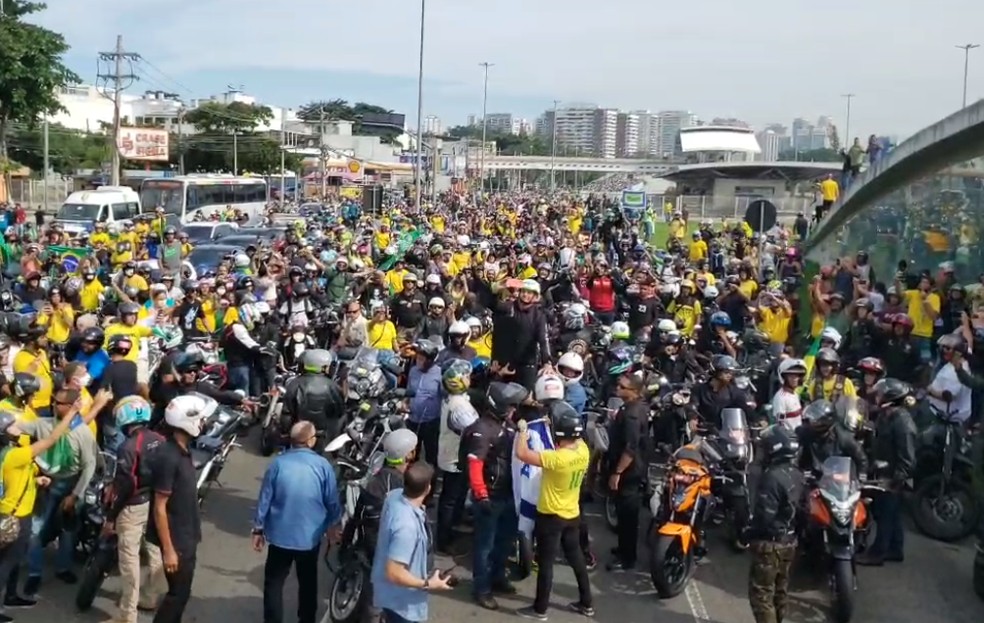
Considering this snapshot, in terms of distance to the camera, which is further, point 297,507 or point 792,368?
point 792,368

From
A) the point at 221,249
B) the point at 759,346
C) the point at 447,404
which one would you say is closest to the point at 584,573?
the point at 447,404

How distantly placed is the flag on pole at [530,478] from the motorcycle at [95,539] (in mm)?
2792

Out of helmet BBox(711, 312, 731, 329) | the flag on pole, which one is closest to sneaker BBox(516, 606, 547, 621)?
the flag on pole

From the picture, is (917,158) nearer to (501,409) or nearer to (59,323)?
(501,409)

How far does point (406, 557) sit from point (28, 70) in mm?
34620

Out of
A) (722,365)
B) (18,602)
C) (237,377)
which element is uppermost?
(722,365)

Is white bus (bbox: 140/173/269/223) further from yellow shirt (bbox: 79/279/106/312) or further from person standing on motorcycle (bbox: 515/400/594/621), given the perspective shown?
person standing on motorcycle (bbox: 515/400/594/621)

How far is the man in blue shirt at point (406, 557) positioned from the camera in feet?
18.7

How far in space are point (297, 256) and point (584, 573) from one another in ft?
42.0

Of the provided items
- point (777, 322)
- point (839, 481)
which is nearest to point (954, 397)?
point (839, 481)

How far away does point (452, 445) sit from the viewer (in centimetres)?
852

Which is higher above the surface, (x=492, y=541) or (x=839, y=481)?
(x=839, y=481)

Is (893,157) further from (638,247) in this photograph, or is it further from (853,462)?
(853,462)

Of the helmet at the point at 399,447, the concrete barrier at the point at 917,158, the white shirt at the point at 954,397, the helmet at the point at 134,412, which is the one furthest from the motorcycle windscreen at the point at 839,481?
the concrete barrier at the point at 917,158
